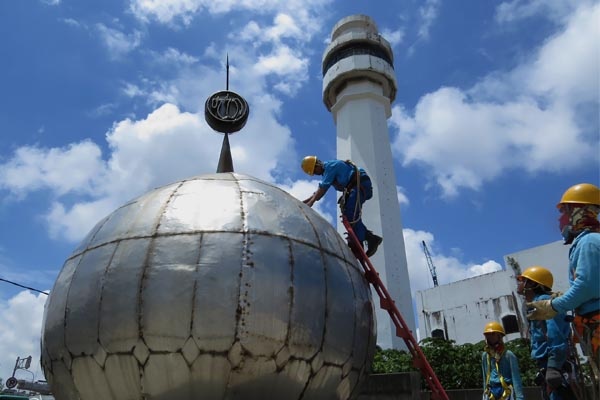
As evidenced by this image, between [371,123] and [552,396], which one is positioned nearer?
[552,396]

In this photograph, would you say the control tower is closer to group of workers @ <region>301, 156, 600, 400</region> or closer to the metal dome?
group of workers @ <region>301, 156, 600, 400</region>

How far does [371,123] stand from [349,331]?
84.6 feet

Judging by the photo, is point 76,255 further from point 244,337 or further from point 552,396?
point 552,396

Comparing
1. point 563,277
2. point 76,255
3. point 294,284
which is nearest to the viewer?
point 294,284

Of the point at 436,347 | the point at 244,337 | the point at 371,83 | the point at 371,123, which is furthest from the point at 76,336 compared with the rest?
the point at 371,83

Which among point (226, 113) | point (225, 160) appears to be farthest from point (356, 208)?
point (226, 113)

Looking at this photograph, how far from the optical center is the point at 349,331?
4172 mm

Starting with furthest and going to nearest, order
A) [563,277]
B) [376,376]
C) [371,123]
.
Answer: [371,123] < [563,277] < [376,376]

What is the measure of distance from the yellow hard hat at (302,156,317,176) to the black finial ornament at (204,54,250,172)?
114 centimetres

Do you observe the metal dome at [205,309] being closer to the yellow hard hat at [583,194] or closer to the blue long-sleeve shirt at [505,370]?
the yellow hard hat at [583,194]

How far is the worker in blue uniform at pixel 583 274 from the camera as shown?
3695 mm

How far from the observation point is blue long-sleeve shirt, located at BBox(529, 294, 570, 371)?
15.3 ft

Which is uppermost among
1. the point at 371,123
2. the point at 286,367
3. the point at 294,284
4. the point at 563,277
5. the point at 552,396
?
the point at 371,123

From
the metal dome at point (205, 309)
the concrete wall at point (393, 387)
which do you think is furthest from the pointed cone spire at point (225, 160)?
the concrete wall at point (393, 387)
